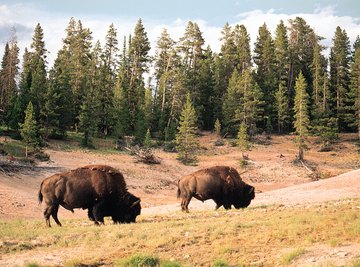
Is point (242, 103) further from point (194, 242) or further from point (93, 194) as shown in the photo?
point (194, 242)

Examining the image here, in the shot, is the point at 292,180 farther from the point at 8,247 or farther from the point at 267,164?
the point at 8,247

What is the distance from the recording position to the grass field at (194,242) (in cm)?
1034

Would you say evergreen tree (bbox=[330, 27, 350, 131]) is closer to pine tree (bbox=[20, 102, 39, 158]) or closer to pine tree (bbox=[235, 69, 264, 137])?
pine tree (bbox=[235, 69, 264, 137])

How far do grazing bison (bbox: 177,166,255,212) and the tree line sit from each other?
37742 mm

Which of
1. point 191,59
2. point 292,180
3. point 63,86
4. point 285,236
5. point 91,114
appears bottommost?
point 292,180

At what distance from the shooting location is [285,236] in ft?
38.2

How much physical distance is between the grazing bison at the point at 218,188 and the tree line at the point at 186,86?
124 ft

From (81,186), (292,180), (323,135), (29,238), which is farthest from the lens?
(323,135)

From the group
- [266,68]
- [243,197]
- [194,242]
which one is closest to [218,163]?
[266,68]

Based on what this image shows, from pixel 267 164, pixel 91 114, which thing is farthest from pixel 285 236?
pixel 91 114

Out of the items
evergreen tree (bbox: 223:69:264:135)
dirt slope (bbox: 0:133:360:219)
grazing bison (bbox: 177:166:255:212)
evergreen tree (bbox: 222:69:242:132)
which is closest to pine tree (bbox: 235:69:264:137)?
evergreen tree (bbox: 223:69:264:135)

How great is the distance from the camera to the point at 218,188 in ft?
62.6

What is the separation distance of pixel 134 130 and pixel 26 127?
27299 millimetres

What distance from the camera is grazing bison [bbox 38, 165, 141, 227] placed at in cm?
1534
